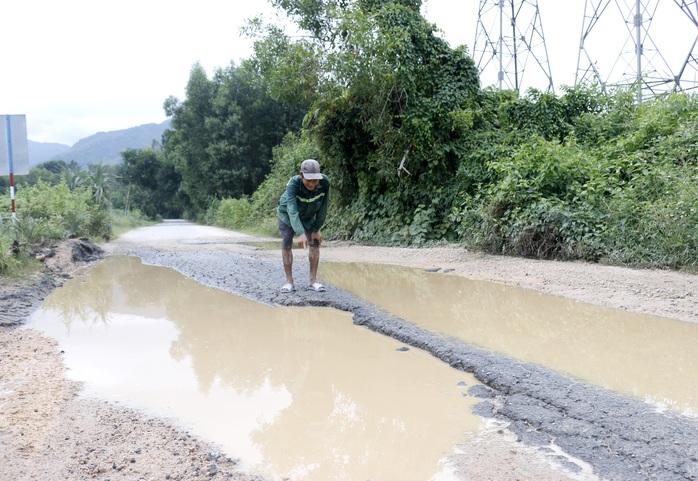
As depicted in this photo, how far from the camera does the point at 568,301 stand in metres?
5.46

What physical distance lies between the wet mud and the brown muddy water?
7.3 inches

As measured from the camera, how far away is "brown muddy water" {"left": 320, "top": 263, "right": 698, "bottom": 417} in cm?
320

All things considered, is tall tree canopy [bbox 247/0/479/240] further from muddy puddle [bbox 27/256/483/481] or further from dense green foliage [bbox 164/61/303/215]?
dense green foliage [bbox 164/61/303/215]

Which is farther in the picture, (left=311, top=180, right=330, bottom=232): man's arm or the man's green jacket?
(left=311, top=180, right=330, bottom=232): man's arm

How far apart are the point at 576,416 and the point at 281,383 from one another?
170 centimetres

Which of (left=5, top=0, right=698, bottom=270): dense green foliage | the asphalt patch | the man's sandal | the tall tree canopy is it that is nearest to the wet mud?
the asphalt patch

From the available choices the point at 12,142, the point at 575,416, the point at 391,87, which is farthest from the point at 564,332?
the point at 12,142

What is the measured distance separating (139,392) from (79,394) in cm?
34

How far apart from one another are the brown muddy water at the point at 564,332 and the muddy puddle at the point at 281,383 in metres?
0.66

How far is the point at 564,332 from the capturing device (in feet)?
14.2

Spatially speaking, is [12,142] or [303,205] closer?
[303,205]

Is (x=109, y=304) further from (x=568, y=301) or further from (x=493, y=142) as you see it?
(x=493, y=142)

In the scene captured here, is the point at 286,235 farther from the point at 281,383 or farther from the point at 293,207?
the point at 281,383

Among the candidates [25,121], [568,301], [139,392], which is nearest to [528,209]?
[568,301]
